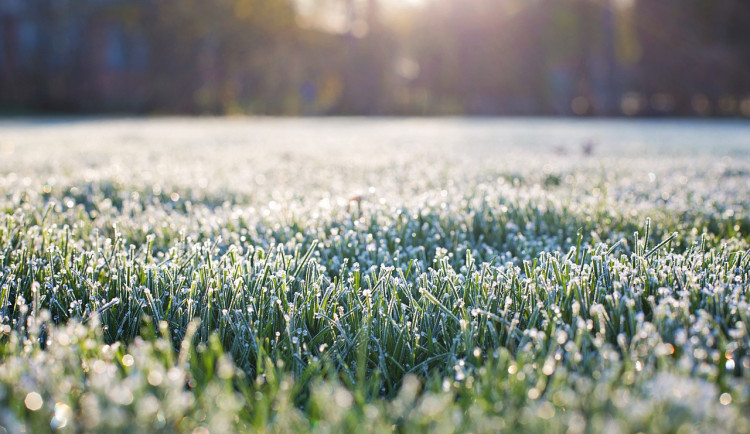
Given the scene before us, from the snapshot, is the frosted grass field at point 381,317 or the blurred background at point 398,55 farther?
the blurred background at point 398,55

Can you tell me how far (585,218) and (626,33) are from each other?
94.0ft

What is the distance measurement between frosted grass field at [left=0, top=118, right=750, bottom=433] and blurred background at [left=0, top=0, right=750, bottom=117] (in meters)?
20.8

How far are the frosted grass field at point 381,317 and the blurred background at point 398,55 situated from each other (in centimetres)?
2082

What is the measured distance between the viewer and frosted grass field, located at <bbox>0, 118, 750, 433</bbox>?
895mm

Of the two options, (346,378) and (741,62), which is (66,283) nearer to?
(346,378)

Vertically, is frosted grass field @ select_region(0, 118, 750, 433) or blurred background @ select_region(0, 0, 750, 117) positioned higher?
blurred background @ select_region(0, 0, 750, 117)

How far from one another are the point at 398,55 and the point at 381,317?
26.3m

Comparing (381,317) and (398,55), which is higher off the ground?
(398,55)

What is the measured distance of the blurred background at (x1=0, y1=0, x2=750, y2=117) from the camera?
22516mm

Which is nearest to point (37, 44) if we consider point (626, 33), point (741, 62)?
point (626, 33)

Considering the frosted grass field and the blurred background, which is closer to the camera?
the frosted grass field

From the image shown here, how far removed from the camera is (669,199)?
283 centimetres

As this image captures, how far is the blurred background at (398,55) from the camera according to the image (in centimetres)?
2252

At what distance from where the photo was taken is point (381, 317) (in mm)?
1384
